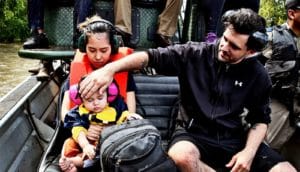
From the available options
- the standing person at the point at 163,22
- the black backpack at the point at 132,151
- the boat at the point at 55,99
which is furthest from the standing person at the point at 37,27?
the black backpack at the point at 132,151

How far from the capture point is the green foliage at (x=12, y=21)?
2581 centimetres

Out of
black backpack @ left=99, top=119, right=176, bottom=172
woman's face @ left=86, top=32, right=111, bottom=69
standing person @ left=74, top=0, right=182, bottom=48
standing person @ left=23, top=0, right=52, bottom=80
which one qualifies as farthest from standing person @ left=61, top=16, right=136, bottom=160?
standing person @ left=23, top=0, right=52, bottom=80

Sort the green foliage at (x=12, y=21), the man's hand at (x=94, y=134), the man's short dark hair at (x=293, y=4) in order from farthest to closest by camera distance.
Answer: the green foliage at (x=12, y=21) < the man's short dark hair at (x=293, y=4) < the man's hand at (x=94, y=134)

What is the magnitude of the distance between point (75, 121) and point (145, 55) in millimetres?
579

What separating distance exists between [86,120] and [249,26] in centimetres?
110

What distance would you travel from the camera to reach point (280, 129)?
3555mm

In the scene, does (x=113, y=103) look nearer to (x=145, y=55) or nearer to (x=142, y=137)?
(x=145, y=55)

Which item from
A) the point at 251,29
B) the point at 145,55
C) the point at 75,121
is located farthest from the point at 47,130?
the point at 251,29

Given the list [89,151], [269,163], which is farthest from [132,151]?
[269,163]

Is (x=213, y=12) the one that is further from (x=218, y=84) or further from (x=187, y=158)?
(x=187, y=158)

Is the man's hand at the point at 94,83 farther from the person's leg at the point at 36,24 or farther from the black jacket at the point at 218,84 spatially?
the person's leg at the point at 36,24

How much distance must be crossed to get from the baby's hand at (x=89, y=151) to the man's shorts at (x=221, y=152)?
51 cm

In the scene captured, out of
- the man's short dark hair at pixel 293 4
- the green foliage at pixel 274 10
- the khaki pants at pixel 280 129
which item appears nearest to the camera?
the man's short dark hair at pixel 293 4

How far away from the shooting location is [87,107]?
2750 mm
